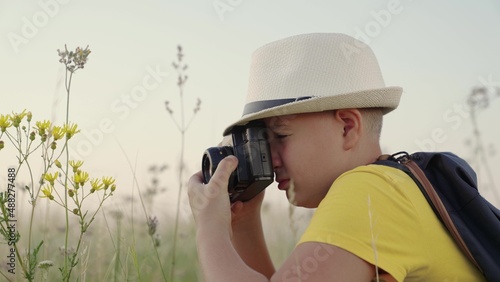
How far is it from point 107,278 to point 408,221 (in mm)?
1716

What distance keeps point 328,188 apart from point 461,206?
1.50ft

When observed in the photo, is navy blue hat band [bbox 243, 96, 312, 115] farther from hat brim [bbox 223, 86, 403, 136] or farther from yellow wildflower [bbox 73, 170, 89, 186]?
yellow wildflower [bbox 73, 170, 89, 186]

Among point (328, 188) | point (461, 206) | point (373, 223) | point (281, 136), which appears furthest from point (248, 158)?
point (461, 206)

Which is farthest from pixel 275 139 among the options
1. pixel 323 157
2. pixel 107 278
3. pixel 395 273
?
pixel 107 278

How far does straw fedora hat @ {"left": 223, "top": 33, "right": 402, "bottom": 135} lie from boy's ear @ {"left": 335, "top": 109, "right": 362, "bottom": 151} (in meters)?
0.03

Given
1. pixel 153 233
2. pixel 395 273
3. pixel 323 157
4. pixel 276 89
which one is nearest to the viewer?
pixel 395 273

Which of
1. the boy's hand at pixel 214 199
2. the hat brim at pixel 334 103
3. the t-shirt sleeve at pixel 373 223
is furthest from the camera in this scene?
the hat brim at pixel 334 103

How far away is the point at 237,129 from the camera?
264cm

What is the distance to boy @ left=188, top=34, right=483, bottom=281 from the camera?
1.94m

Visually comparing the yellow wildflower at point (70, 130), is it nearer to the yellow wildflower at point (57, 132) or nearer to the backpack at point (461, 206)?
the yellow wildflower at point (57, 132)

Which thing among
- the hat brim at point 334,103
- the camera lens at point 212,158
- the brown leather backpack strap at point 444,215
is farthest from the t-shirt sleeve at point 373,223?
the camera lens at point 212,158

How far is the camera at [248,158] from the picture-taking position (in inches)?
96.2

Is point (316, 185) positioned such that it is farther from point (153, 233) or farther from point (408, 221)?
point (153, 233)

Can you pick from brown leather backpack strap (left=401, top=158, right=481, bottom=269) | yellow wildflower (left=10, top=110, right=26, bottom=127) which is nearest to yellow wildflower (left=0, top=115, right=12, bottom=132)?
yellow wildflower (left=10, top=110, right=26, bottom=127)
